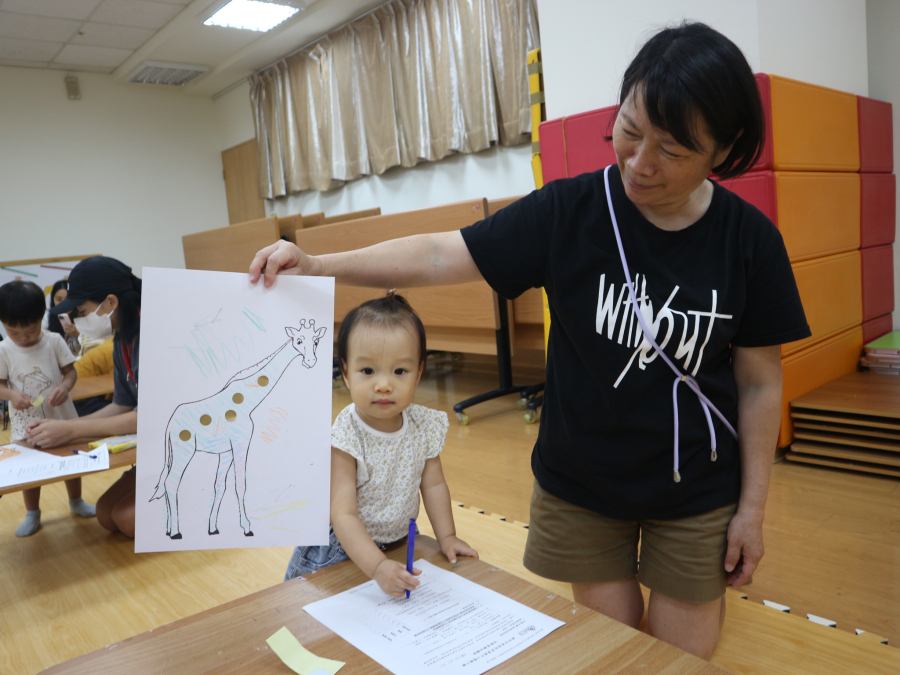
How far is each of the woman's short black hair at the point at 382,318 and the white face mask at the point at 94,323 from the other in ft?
4.50

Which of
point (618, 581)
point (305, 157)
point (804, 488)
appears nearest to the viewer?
point (618, 581)

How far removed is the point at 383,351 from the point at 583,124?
74.5 inches

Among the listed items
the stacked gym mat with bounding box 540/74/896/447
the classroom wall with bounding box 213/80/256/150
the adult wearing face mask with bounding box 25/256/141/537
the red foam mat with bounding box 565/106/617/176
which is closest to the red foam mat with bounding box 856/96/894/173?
the stacked gym mat with bounding box 540/74/896/447

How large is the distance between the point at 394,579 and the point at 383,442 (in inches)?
9.8

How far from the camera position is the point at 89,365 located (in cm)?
377

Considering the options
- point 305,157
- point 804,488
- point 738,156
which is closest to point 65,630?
point 738,156

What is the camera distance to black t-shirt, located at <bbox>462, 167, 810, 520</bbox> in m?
1.01

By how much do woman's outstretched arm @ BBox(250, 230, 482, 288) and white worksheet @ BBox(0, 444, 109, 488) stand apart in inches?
52.7

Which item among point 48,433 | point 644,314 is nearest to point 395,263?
point 644,314

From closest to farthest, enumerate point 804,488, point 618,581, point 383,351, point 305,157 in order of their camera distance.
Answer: point 383,351 < point 618,581 < point 804,488 < point 305,157

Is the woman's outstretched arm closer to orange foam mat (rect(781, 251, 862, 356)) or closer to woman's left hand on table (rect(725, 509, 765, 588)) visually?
woman's left hand on table (rect(725, 509, 765, 588))

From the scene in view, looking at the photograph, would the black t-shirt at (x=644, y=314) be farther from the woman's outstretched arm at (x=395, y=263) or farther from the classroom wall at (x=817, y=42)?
the classroom wall at (x=817, y=42)

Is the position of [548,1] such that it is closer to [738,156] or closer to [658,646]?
[738,156]

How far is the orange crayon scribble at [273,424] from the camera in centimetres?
82
